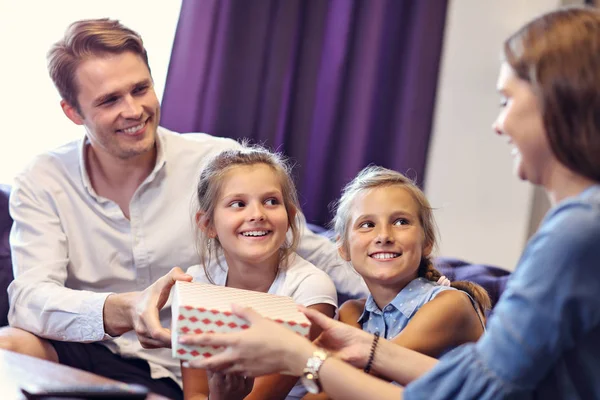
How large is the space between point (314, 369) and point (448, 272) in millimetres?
1133

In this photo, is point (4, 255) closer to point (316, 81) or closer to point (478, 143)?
point (316, 81)

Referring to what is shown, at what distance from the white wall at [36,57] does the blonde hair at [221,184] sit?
994 millimetres

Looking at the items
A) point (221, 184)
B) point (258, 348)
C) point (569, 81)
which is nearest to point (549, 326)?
point (569, 81)

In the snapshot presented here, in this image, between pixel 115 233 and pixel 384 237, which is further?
pixel 115 233

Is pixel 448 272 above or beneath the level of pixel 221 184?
beneath

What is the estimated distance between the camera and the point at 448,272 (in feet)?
8.02

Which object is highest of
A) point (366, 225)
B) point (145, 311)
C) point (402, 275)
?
point (366, 225)

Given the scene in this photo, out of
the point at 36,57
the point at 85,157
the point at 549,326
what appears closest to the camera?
the point at 549,326

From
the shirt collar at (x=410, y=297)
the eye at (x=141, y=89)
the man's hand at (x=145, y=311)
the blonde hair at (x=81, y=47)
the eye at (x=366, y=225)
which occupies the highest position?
the blonde hair at (x=81, y=47)

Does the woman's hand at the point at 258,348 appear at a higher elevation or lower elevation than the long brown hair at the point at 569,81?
lower

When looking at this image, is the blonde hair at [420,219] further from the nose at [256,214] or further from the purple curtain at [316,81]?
the purple curtain at [316,81]

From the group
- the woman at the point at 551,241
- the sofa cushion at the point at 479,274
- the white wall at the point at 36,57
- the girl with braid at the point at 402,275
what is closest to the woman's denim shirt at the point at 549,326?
the woman at the point at 551,241

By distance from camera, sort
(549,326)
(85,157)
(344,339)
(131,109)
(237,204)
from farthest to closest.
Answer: (85,157)
(131,109)
(237,204)
(344,339)
(549,326)

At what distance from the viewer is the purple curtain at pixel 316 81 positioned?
118 inches
